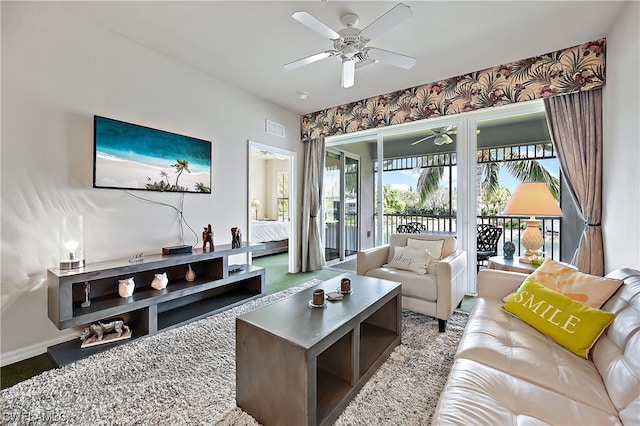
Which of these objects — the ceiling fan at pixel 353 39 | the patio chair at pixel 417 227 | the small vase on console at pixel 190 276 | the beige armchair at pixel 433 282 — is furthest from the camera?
the patio chair at pixel 417 227

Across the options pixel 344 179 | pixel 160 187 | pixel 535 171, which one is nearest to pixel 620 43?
pixel 535 171

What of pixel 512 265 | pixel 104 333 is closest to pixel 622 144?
pixel 512 265

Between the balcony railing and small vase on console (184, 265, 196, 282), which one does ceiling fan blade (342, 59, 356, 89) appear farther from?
small vase on console (184, 265, 196, 282)

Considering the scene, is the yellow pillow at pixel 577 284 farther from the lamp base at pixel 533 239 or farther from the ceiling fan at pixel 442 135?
the ceiling fan at pixel 442 135

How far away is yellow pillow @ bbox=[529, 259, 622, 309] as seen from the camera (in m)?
1.45

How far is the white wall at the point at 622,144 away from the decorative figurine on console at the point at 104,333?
3.97 metres

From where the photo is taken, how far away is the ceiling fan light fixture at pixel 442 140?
3623 millimetres

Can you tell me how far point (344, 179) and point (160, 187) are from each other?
3.28 meters

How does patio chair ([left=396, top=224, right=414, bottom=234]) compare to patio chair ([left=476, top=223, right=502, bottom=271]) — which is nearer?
patio chair ([left=476, top=223, right=502, bottom=271])

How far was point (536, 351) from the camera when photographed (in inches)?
52.1

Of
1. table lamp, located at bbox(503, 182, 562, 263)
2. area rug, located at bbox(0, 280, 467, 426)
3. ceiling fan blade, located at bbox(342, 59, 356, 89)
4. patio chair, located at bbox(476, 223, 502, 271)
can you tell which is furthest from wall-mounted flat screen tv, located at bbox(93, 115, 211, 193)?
patio chair, located at bbox(476, 223, 502, 271)

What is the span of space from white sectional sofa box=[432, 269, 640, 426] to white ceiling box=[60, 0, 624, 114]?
211 cm

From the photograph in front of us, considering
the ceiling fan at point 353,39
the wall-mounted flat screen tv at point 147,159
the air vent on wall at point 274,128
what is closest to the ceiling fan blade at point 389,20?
the ceiling fan at point 353,39

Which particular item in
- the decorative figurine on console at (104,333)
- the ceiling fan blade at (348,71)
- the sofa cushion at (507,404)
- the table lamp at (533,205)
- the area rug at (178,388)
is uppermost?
the ceiling fan blade at (348,71)
